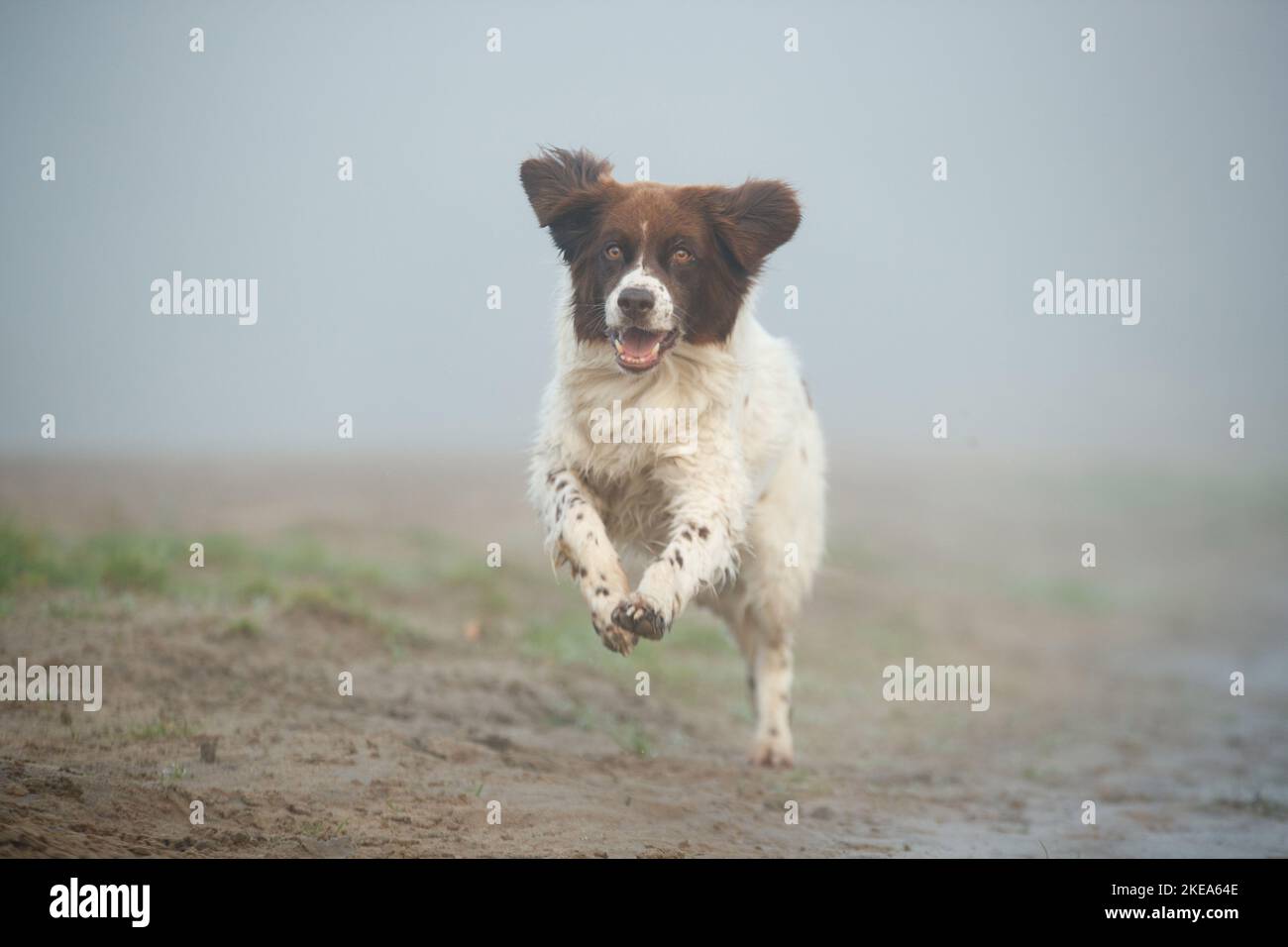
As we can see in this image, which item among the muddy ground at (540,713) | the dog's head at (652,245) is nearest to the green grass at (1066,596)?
the muddy ground at (540,713)

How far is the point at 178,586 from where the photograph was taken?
9.13 metres

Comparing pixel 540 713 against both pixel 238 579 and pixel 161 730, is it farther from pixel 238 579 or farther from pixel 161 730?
pixel 238 579

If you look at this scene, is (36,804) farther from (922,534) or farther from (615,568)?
(922,534)

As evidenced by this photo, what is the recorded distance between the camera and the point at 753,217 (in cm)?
630

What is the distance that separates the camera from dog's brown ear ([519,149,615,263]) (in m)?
6.26

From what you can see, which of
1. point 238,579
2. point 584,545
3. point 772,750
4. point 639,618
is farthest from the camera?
point 238,579

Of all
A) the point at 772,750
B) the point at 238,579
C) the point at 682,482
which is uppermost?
the point at 682,482

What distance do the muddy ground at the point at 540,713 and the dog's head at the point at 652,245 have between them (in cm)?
201

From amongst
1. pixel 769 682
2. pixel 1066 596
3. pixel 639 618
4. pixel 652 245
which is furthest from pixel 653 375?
pixel 1066 596

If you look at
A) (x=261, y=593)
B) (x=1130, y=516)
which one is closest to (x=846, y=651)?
(x=261, y=593)

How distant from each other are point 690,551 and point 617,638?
66 cm

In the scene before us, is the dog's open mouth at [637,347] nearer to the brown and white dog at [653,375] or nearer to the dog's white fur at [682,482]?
the brown and white dog at [653,375]

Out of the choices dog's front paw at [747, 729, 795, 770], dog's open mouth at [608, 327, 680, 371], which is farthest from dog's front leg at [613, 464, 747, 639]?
dog's front paw at [747, 729, 795, 770]

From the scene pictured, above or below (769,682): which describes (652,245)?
above
